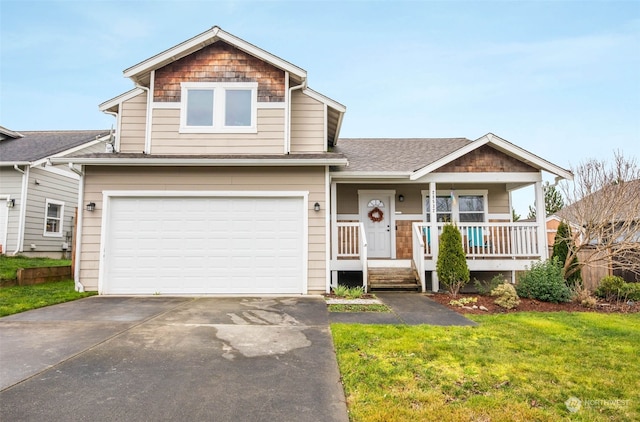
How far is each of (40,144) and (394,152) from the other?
48.7ft

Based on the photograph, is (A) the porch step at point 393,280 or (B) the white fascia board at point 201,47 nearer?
(B) the white fascia board at point 201,47

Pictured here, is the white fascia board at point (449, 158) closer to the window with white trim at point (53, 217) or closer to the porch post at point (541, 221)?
the porch post at point (541, 221)

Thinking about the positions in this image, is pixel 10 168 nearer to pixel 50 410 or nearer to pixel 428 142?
pixel 50 410

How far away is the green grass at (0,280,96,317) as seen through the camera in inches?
253

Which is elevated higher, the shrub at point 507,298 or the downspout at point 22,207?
the downspout at point 22,207

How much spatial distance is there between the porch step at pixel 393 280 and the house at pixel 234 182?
0.19m

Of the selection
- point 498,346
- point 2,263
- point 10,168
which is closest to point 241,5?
point 10,168

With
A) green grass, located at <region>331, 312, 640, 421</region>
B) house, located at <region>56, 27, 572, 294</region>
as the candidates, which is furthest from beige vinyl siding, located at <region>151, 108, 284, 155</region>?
green grass, located at <region>331, 312, 640, 421</region>

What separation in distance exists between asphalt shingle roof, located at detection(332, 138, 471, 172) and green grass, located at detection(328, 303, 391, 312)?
12.7ft

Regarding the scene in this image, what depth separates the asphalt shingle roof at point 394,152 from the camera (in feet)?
33.1

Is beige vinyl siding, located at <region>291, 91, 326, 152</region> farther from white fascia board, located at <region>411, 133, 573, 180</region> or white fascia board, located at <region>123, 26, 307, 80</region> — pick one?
white fascia board, located at <region>411, 133, 573, 180</region>

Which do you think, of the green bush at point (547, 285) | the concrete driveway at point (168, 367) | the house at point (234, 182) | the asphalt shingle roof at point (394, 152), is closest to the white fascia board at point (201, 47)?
the house at point (234, 182)

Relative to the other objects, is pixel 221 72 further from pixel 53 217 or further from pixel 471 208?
pixel 53 217

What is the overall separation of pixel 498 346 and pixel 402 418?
241 centimetres
